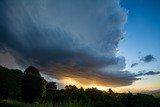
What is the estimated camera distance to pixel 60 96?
106 ft

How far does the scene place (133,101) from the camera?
2362 cm

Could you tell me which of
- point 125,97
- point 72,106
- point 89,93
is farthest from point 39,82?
point 72,106

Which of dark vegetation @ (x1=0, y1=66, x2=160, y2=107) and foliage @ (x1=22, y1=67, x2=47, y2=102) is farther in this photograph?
foliage @ (x1=22, y1=67, x2=47, y2=102)

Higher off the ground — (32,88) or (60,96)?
(32,88)

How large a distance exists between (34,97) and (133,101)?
566 inches

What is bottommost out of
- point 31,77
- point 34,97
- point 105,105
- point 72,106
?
point 72,106

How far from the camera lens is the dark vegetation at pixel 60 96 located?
21234mm

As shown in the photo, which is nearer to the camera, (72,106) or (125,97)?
(72,106)

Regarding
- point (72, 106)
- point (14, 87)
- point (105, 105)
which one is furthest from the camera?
point (14, 87)

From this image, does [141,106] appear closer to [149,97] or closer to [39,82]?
[149,97]

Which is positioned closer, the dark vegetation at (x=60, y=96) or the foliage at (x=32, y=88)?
the dark vegetation at (x=60, y=96)

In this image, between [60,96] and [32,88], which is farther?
[32,88]

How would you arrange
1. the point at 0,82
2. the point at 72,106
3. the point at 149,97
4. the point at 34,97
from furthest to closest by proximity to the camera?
the point at 0,82 < the point at 34,97 < the point at 149,97 < the point at 72,106

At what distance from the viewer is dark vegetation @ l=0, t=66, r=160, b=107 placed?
2123 cm
